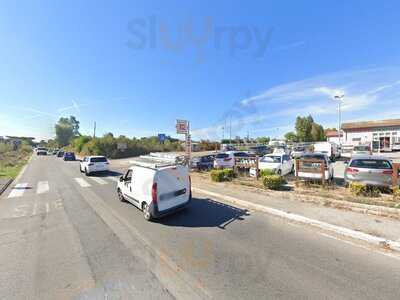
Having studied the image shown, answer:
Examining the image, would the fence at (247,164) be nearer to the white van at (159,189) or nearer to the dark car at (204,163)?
the dark car at (204,163)

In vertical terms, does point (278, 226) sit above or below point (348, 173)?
below

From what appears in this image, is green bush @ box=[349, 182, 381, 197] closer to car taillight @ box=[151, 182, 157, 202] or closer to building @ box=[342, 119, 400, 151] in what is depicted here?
car taillight @ box=[151, 182, 157, 202]

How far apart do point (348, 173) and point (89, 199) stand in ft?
35.5

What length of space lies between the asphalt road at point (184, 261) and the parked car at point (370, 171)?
4.27 metres

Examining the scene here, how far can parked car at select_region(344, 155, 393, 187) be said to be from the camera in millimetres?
7441

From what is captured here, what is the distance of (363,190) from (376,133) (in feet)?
119

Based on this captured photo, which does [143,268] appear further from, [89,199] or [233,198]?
[89,199]

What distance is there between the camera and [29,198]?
9422 mm

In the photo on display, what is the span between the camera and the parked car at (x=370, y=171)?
744 cm

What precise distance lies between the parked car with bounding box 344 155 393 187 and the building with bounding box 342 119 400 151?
3051cm

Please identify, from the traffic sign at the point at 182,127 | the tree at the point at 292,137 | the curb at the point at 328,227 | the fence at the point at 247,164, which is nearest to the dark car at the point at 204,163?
the traffic sign at the point at 182,127

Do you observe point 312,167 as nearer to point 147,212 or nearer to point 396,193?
point 396,193

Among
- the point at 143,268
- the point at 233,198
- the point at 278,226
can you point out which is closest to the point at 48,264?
the point at 143,268

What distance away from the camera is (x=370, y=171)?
767cm
